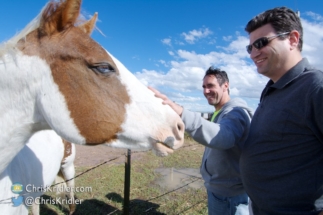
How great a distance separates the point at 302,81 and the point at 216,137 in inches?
26.6

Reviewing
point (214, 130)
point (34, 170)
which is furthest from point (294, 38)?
point (34, 170)

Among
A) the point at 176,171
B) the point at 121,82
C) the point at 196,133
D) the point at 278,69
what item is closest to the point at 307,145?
the point at 278,69

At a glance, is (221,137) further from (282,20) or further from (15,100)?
(15,100)

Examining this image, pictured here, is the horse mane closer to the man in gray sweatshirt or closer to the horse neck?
the horse neck

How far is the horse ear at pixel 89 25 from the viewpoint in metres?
1.77

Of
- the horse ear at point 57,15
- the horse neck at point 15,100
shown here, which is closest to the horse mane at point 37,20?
the horse ear at point 57,15

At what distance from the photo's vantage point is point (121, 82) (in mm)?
1612

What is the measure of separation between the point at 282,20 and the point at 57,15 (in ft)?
5.24

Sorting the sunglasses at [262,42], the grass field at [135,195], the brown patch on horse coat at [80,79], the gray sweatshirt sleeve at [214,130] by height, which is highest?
the sunglasses at [262,42]

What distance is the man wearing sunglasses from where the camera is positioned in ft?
4.38

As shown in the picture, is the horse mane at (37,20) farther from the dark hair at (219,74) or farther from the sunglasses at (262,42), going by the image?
the dark hair at (219,74)

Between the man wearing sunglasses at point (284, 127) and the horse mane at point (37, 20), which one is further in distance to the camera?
the horse mane at point (37, 20)

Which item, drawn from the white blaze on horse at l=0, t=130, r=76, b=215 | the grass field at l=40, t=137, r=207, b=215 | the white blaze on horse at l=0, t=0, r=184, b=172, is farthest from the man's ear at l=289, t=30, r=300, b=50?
the grass field at l=40, t=137, r=207, b=215

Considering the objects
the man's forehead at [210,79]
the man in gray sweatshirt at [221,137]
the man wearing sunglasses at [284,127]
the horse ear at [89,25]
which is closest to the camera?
the man wearing sunglasses at [284,127]
